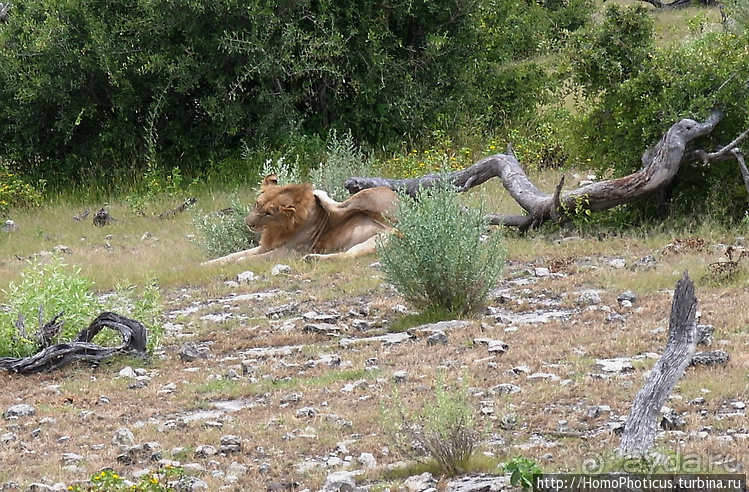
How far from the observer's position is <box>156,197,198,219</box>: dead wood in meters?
15.2

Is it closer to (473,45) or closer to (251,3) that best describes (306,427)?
(251,3)

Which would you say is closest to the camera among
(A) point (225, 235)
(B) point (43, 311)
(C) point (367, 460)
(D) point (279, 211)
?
(C) point (367, 460)

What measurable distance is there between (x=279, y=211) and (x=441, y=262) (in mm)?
3555

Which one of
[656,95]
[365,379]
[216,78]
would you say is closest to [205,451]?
[365,379]

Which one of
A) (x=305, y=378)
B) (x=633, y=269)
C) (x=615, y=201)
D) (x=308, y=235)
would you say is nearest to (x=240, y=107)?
(x=308, y=235)

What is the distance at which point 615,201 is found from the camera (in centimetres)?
1113

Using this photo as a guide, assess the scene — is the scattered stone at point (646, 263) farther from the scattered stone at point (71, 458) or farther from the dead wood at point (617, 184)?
the scattered stone at point (71, 458)

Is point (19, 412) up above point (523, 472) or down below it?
below

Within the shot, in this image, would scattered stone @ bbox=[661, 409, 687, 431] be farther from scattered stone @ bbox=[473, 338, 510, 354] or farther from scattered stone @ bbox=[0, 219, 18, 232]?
scattered stone @ bbox=[0, 219, 18, 232]

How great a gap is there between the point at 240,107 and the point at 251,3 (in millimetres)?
1633

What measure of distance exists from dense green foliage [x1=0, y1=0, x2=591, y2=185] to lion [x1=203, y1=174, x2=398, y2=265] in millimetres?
5077

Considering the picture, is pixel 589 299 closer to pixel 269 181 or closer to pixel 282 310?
pixel 282 310

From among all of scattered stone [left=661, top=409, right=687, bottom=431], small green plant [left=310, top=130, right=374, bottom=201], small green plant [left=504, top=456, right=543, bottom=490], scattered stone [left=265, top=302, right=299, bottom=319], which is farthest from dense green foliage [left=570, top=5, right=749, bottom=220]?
small green plant [left=504, top=456, right=543, bottom=490]

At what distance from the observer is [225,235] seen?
12.5 m
